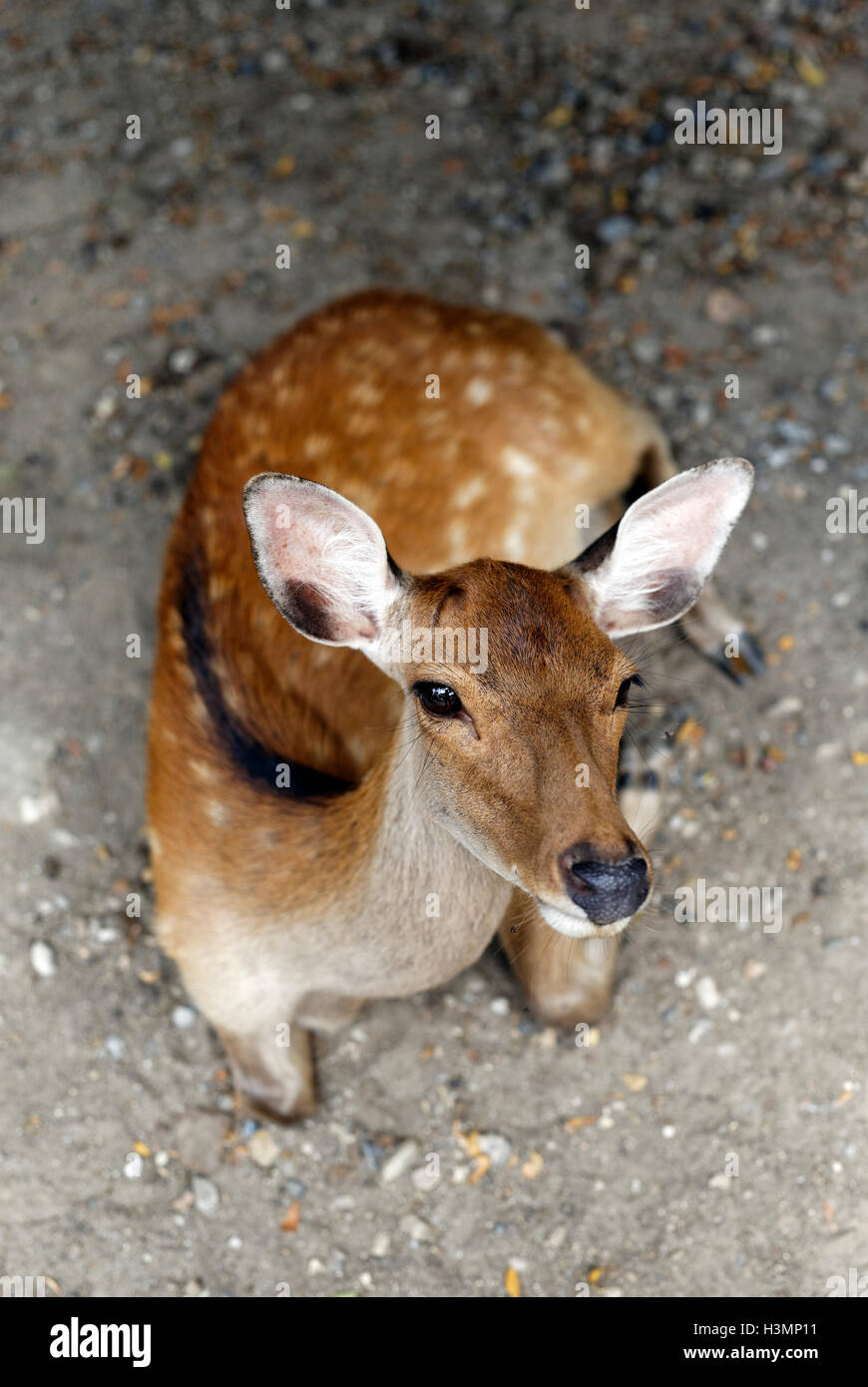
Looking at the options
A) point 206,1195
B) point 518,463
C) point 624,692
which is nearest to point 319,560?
point 624,692

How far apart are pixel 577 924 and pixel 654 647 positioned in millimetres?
2002

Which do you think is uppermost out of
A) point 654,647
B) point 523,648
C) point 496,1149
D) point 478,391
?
point 478,391

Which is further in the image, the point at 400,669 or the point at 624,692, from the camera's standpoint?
the point at 400,669

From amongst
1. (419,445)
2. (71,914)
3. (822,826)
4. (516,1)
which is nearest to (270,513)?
(419,445)

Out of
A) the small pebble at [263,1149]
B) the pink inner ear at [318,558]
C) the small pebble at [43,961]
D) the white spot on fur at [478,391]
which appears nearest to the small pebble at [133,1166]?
the small pebble at [263,1149]

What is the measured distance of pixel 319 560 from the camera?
242cm

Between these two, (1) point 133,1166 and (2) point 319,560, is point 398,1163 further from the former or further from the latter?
(2) point 319,560

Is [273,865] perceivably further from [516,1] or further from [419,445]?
[516,1]

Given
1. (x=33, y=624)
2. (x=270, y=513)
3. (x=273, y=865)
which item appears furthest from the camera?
(x=33, y=624)

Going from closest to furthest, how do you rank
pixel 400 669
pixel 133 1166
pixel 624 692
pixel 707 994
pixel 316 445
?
pixel 624 692 → pixel 400 669 → pixel 316 445 → pixel 133 1166 → pixel 707 994

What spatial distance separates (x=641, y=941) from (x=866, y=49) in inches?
136

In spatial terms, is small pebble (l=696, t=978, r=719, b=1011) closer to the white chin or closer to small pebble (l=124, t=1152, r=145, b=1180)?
the white chin

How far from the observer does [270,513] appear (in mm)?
2350
